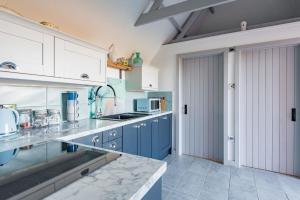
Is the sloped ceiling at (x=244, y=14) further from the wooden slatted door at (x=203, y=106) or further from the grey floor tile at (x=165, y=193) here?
the grey floor tile at (x=165, y=193)

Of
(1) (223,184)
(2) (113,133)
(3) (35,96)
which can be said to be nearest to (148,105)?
(2) (113,133)

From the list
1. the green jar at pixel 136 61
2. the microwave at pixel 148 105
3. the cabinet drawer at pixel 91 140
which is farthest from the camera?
the microwave at pixel 148 105

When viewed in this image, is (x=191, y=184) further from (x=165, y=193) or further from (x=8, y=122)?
(x=8, y=122)

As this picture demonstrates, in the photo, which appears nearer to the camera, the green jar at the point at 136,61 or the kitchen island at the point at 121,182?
the kitchen island at the point at 121,182

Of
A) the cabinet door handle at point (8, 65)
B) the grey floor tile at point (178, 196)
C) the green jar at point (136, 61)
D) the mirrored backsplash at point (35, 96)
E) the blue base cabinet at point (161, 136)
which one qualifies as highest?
the green jar at point (136, 61)

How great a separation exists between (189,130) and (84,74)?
230 centimetres

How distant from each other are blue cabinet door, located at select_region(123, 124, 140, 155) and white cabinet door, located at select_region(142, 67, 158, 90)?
3.05 feet

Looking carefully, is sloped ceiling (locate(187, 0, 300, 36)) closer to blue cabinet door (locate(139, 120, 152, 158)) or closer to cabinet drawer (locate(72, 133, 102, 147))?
blue cabinet door (locate(139, 120, 152, 158))

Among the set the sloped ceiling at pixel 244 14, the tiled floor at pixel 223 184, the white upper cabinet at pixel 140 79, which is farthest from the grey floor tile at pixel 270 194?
the sloped ceiling at pixel 244 14

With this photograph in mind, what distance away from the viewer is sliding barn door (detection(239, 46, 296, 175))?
2.58m

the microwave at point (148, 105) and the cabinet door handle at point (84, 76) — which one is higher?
the cabinet door handle at point (84, 76)

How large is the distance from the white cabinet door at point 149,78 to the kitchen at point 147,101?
0.06 feet

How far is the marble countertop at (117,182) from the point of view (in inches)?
19.3

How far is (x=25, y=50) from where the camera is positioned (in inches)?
52.8
